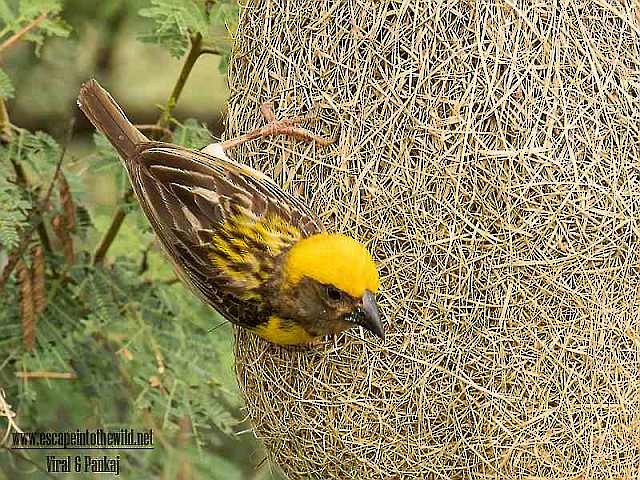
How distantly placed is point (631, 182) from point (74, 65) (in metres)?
1.74

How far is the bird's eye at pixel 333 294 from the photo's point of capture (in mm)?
2459

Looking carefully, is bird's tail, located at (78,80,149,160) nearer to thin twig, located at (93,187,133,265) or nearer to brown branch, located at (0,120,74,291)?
brown branch, located at (0,120,74,291)

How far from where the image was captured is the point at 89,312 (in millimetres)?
3457

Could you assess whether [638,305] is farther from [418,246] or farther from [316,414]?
[316,414]

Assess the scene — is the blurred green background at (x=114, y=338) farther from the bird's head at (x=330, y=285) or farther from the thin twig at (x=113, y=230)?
the bird's head at (x=330, y=285)

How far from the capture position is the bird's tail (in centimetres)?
290

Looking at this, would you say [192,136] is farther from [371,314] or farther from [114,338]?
[371,314]

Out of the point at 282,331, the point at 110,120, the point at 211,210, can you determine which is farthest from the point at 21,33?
the point at 282,331

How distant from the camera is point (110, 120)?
294 cm

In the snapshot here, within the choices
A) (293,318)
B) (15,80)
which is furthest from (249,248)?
(15,80)

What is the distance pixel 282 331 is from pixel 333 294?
180 millimetres

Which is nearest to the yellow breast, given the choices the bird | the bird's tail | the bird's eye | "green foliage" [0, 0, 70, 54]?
the bird

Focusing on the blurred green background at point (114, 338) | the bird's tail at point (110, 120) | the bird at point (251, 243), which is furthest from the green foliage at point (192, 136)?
the bird at point (251, 243)

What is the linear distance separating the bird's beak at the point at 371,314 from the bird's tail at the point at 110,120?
0.76 meters
